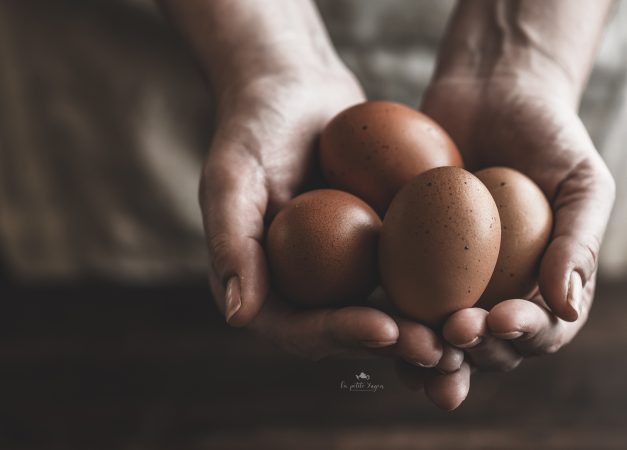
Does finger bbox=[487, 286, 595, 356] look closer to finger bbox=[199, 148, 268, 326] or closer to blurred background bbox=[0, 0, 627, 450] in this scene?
finger bbox=[199, 148, 268, 326]

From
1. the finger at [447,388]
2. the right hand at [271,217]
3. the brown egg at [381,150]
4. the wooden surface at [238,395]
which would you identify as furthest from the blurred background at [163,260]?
the finger at [447,388]

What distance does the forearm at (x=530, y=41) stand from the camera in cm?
93

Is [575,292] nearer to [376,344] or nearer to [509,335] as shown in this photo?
[509,335]

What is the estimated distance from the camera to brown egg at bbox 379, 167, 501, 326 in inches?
24.0

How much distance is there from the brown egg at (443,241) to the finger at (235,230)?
14 centimetres

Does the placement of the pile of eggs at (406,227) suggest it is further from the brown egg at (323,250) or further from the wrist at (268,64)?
the wrist at (268,64)

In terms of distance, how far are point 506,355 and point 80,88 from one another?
94 cm

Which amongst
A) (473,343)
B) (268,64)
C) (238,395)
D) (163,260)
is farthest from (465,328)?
(163,260)

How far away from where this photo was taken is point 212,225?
0.69 meters

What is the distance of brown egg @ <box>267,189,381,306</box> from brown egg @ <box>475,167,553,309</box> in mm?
126

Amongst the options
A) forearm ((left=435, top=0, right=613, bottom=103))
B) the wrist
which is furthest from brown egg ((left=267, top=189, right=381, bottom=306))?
forearm ((left=435, top=0, right=613, bottom=103))

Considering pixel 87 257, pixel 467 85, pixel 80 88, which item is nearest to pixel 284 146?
pixel 467 85

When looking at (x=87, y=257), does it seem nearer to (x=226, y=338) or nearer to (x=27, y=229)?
(x=27, y=229)

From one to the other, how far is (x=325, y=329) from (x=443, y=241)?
137 millimetres
